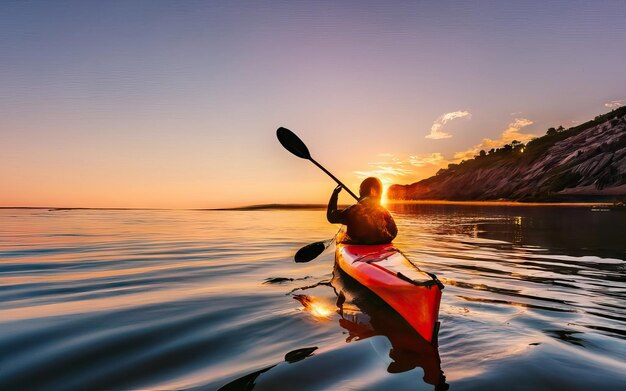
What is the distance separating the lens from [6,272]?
30.1 ft

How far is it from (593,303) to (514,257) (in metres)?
5.79

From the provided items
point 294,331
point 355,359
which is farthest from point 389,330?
point 294,331

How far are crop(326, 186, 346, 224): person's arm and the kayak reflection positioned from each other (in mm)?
1582

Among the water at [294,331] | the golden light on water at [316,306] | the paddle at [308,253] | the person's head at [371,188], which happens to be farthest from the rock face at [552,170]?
the golden light on water at [316,306]

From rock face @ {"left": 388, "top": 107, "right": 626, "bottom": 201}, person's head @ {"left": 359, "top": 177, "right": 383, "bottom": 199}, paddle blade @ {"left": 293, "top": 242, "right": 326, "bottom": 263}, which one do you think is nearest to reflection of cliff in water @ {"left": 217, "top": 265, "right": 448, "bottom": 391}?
person's head @ {"left": 359, "top": 177, "right": 383, "bottom": 199}

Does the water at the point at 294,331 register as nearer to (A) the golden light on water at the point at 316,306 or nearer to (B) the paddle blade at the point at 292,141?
(A) the golden light on water at the point at 316,306

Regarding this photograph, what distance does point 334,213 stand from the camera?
8.69 metres

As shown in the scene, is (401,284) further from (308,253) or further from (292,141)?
(292,141)

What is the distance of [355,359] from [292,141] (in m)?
8.57

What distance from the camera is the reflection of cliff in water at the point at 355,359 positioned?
3285mm

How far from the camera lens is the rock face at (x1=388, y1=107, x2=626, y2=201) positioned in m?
76.3

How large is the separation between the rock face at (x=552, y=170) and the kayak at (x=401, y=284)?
83.1m

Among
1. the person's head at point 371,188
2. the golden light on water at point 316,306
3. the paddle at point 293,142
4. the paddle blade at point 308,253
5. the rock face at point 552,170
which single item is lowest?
the golden light on water at point 316,306

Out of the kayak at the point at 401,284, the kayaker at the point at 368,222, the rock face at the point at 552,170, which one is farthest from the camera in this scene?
the rock face at the point at 552,170
